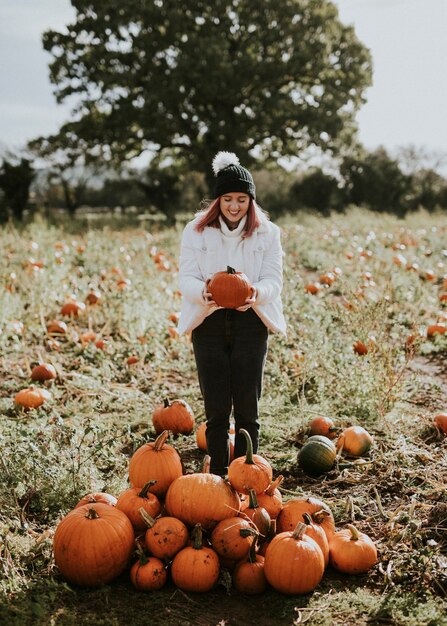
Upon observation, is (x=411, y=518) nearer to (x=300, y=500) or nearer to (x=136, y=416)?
(x=300, y=500)

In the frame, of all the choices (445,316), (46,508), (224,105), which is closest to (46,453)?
(46,508)

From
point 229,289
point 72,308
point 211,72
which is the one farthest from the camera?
point 211,72

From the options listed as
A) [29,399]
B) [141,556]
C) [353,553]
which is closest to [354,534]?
[353,553]

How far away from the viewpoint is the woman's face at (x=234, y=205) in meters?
3.50

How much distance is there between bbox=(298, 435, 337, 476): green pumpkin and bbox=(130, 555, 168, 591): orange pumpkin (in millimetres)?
1429

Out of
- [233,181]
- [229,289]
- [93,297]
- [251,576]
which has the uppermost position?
[233,181]

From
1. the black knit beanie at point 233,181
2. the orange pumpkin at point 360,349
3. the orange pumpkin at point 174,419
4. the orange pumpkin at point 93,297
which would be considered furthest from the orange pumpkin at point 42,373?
the orange pumpkin at point 360,349

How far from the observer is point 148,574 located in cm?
267

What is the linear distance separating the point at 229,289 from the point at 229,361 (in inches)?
20.3

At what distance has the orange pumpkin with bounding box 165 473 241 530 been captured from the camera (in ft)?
9.36

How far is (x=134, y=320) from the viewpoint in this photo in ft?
23.1

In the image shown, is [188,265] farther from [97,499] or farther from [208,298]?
[97,499]

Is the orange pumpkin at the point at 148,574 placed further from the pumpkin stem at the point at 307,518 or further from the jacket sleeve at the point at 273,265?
the jacket sleeve at the point at 273,265

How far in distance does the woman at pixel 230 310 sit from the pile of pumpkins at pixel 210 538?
0.63 m
